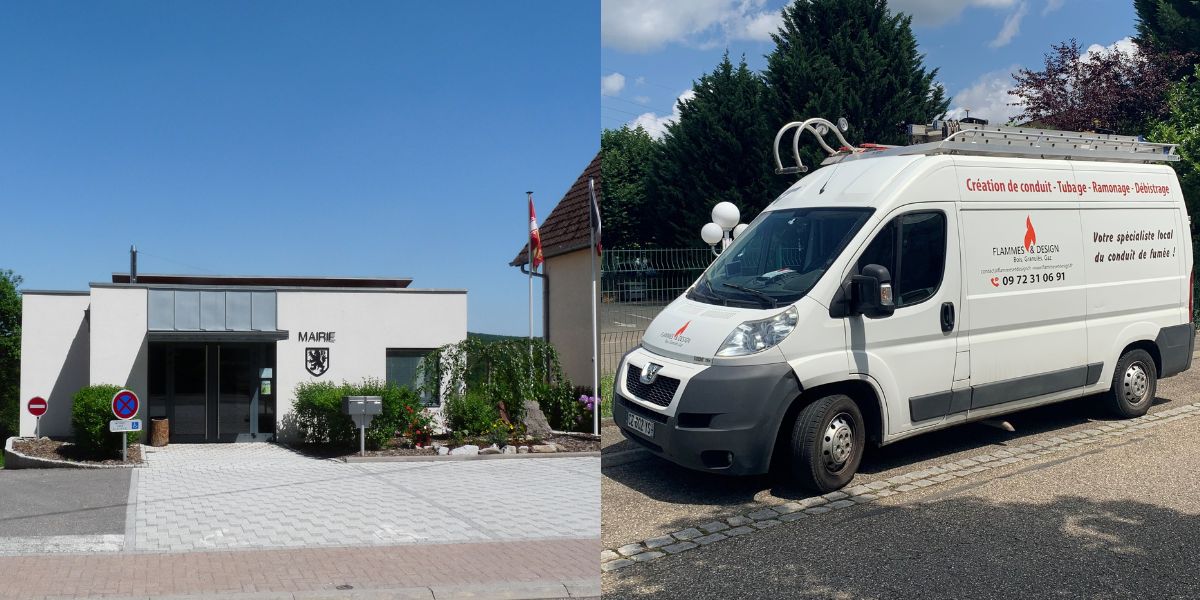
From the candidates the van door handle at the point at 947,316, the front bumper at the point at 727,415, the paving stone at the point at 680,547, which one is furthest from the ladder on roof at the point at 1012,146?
the paving stone at the point at 680,547

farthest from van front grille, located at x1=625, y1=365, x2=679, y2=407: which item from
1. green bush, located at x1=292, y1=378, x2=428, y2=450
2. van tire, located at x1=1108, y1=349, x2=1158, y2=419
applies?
green bush, located at x1=292, y1=378, x2=428, y2=450

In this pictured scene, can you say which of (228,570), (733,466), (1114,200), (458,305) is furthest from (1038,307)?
(458,305)

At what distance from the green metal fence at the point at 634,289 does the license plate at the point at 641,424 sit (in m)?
0.68

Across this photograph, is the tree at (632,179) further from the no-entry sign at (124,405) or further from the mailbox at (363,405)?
→ the no-entry sign at (124,405)

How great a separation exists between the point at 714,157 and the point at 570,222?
20416 mm

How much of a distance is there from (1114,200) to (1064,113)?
13.9 meters

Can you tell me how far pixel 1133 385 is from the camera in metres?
7.24

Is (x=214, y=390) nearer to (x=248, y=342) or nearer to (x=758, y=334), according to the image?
(x=248, y=342)

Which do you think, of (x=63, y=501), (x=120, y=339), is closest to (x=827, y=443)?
(x=63, y=501)

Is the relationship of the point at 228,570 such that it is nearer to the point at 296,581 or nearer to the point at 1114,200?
the point at 296,581

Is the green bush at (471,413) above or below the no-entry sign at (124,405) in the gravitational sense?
below

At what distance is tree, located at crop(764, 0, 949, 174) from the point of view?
22750 mm

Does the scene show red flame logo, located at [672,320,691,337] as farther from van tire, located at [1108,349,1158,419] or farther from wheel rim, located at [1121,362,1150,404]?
wheel rim, located at [1121,362,1150,404]

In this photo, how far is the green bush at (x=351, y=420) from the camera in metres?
15.1
